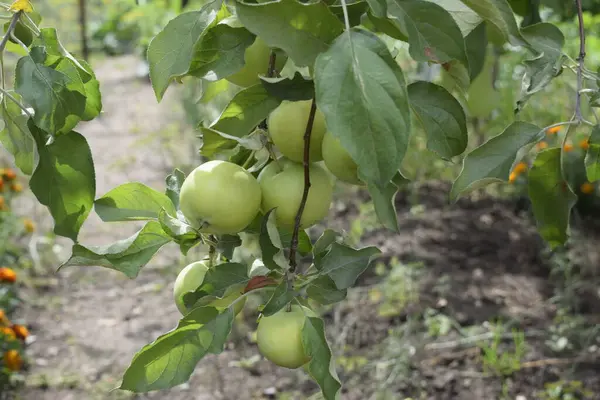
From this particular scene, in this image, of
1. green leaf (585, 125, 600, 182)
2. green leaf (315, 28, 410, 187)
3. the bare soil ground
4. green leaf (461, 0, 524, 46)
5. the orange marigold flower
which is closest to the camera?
green leaf (315, 28, 410, 187)

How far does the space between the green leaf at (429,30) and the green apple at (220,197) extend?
18 cm

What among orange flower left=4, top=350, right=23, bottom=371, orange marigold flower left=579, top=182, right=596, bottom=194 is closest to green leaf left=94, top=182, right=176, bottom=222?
orange flower left=4, top=350, right=23, bottom=371

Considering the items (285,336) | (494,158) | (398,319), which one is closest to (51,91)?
(285,336)

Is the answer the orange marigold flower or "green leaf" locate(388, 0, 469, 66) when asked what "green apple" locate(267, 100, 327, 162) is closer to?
"green leaf" locate(388, 0, 469, 66)

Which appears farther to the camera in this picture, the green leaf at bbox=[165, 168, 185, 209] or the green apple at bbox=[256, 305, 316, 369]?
the green leaf at bbox=[165, 168, 185, 209]

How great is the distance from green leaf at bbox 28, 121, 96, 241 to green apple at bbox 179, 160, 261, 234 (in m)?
0.10

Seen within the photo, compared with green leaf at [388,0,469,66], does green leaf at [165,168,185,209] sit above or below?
below

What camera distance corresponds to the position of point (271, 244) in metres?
Answer: 0.64

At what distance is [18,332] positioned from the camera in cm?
238

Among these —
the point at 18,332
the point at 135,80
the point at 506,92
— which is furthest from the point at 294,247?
the point at 135,80

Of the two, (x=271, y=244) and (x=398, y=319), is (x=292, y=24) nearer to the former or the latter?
(x=271, y=244)

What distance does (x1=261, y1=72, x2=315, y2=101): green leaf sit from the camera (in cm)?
56

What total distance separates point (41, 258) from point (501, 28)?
3.02 metres

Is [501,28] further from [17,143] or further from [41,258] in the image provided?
[41,258]
